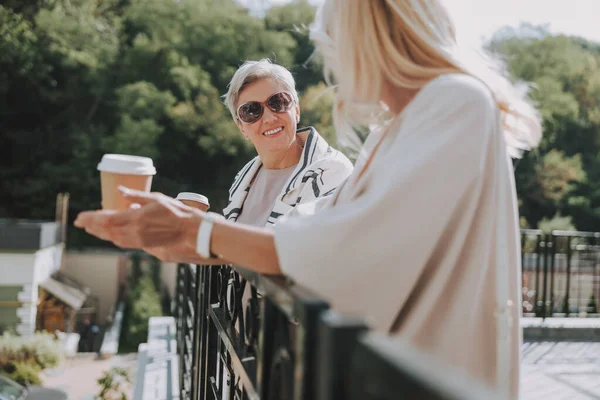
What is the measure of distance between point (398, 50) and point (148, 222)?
2.16 ft

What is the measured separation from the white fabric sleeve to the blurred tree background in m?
30.1

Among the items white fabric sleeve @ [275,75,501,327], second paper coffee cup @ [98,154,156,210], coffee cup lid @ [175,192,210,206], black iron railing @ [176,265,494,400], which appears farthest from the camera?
coffee cup lid @ [175,192,210,206]

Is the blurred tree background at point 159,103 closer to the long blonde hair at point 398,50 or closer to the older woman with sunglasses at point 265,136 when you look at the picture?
the older woman with sunglasses at point 265,136

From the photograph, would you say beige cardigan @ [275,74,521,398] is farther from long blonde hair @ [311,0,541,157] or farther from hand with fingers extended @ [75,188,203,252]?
hand with fingers extended @ [75,188,203,252]

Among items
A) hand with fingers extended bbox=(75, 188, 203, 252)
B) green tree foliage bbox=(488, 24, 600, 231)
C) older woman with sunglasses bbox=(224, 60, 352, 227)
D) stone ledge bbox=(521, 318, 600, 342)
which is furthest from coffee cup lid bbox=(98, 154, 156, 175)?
green tree foliage bbox=(488, 24, 600, 231)

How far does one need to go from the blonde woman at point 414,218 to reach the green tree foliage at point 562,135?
34.8m

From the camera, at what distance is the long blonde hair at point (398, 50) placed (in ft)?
4.03

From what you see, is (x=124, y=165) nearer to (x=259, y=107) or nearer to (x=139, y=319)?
(x=259, y=107)

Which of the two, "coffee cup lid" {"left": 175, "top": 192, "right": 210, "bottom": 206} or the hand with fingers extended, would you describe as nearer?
the hand with fingers extended

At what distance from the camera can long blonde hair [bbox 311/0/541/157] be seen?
123cm

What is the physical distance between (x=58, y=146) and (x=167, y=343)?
32.1 m

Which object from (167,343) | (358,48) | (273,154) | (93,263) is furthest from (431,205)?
(93,263)

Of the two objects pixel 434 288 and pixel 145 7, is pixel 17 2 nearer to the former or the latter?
pixel 145 7

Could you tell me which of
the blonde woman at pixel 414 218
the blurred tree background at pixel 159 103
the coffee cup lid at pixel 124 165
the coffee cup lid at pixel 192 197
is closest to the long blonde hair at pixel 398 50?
the blonde woman at pixel 414 218
